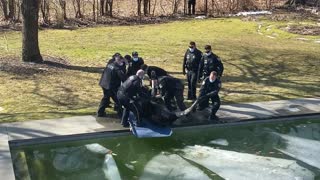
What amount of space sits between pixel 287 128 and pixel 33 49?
9689 millimetres

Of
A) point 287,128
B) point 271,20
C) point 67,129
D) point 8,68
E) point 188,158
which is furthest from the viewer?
point 271,20

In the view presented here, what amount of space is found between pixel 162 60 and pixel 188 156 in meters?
9.36

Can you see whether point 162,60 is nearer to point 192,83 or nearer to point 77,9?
point 192,83

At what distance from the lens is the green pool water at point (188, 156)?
9500 millimetres

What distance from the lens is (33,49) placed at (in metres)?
17.6

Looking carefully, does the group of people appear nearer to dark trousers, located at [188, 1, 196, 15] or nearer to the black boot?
the black boot

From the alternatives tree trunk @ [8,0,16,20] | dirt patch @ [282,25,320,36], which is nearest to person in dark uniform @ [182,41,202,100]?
dirt patch @ [282,25,320,36]

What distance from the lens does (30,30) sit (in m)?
17.2

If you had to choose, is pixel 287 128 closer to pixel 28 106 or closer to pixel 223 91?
pixel 223 91

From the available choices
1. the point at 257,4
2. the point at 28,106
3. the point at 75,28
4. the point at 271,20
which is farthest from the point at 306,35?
the point at 28,106

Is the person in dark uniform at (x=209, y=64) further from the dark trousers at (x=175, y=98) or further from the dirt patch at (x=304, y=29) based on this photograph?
the dirt patch at (x=304, y=29)

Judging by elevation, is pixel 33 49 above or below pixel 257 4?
below

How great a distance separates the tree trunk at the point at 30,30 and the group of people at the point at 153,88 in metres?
5.59

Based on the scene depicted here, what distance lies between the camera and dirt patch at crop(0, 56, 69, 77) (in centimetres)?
1664
